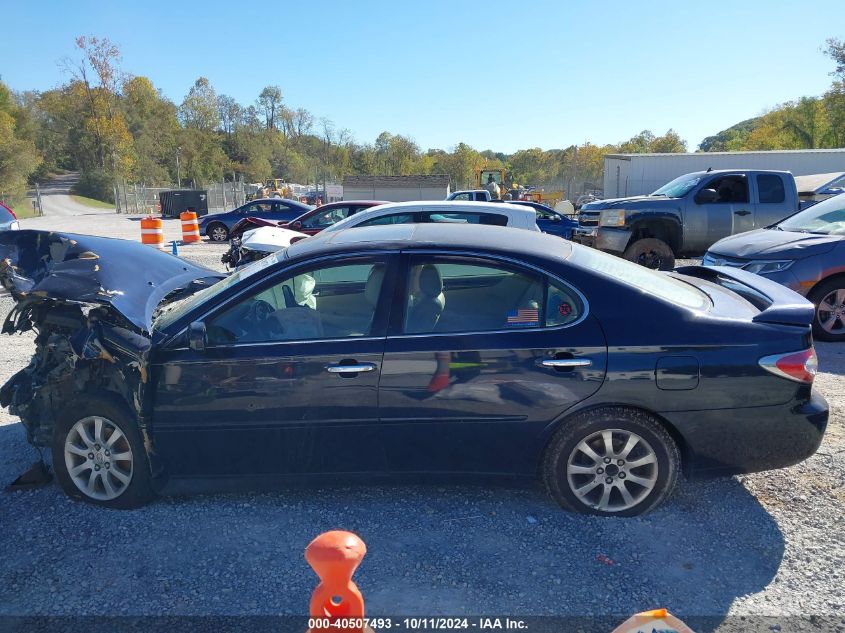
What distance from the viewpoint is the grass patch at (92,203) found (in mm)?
52500

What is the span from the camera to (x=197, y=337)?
327 centimetres

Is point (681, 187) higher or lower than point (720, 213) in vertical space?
higher

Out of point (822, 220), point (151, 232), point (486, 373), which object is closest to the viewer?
point (486, 373)

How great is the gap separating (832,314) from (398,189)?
36.0 metres

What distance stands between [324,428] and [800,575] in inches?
96.3

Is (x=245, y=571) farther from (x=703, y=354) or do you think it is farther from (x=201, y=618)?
(x=703, y=354)

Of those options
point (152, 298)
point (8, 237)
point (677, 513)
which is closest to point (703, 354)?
point (677, 513)

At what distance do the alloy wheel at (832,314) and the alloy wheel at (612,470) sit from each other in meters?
4.90

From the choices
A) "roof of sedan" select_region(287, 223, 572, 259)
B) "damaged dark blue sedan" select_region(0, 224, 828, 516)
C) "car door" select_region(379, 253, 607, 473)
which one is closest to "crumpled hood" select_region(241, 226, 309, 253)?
"roof of sedan" select_region(287, 223, 572, 259)

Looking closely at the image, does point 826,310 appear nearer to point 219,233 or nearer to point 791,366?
point 791,366

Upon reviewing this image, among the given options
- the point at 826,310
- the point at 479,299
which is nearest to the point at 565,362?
the point at 479,299

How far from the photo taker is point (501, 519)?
11.1 feet

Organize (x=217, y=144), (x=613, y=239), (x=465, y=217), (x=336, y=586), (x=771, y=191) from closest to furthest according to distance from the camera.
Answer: (x=336, y=586) → (x=465, y=217) → (x=613, y=239) → (x=771, y=191) → (x=217, y=144)

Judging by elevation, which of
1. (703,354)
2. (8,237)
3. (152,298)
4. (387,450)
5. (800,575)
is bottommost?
(800,575)
